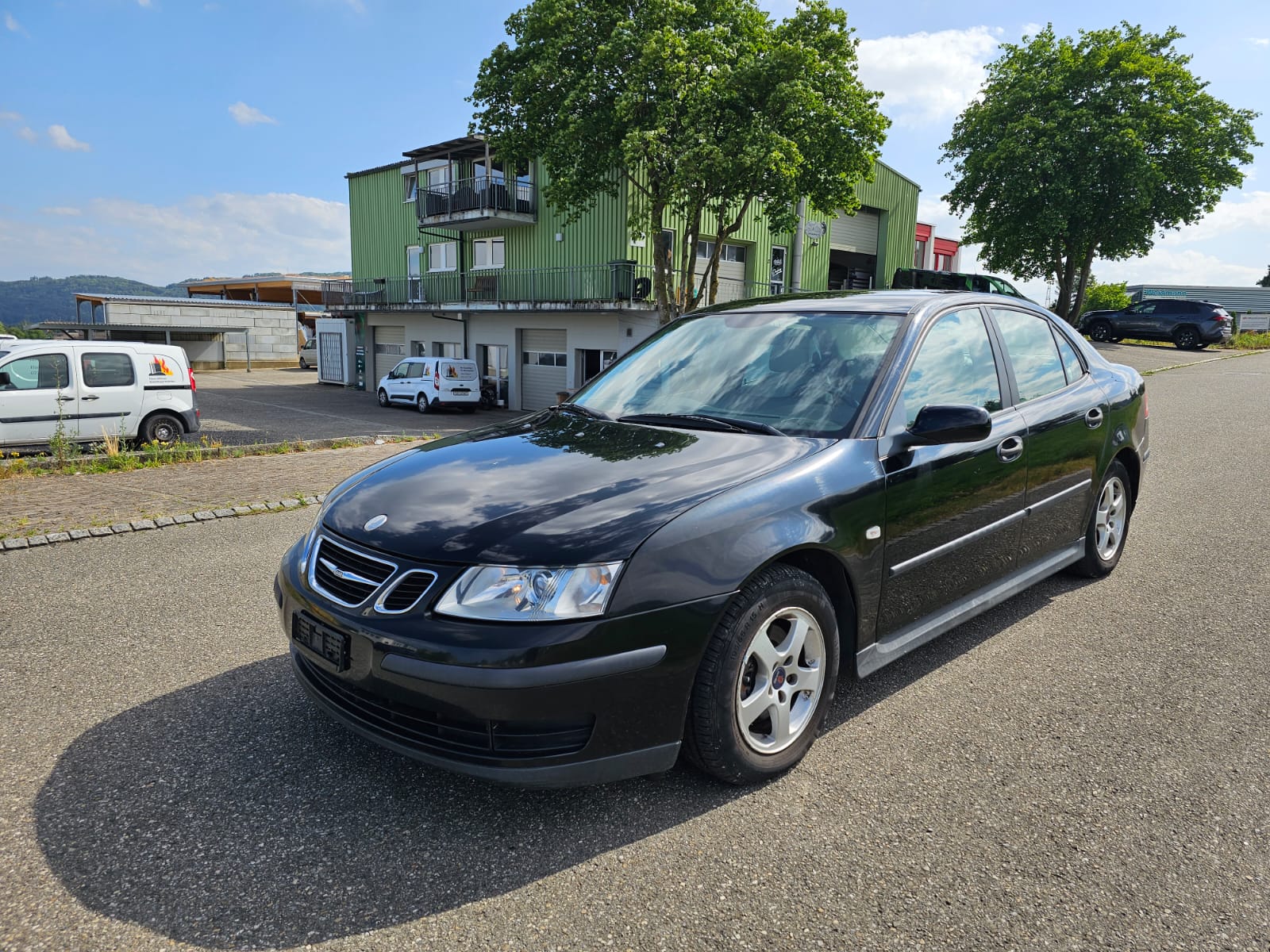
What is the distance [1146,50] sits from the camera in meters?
32.2

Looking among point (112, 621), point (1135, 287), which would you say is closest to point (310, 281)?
point (1135, 287)

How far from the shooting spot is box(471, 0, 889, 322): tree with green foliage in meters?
19.9

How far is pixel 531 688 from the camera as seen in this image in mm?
2336

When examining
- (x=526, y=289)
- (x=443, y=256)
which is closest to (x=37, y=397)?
(x=526, y=289)

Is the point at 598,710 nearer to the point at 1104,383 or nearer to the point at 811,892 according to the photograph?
the point at 811,892

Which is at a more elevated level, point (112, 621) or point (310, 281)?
point (310, 281)

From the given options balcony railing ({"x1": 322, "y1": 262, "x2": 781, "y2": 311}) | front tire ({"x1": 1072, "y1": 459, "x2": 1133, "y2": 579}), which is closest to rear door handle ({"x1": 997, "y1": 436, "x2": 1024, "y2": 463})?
front tire ({"x1": 1072, "y1": 459, "x2": 1133, "y2": 579})

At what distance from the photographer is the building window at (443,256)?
116 feet

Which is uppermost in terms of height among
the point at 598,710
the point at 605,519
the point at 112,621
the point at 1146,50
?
the point at 1146,50

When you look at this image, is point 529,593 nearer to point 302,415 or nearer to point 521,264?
point 302,415

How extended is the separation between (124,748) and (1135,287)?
70.8 metres

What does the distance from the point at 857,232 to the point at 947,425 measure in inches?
1411

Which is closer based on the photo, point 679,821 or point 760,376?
point 679,821

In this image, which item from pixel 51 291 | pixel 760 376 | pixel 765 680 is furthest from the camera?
pixel 51 291
